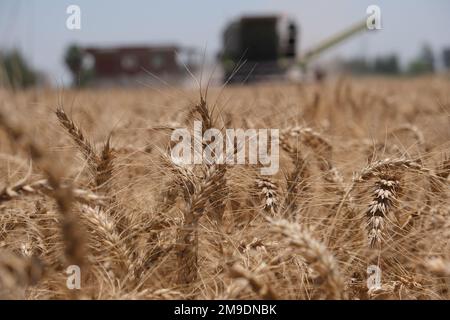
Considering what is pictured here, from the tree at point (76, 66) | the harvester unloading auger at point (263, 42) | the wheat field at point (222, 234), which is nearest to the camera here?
the wheat field at point (222, 234)

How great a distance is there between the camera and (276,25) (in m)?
19.4

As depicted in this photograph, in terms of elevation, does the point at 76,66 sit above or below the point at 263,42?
below

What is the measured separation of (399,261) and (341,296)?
1.35 ft

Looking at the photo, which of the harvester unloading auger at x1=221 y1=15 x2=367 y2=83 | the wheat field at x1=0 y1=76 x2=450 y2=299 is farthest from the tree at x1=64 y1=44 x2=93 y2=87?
the harvester unloading auger at x1=221 y1=15 x2=367 y2=83

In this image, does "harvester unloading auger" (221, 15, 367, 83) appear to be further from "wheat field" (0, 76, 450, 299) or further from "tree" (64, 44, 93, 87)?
"wheat field" (0, 76, 450, 299)

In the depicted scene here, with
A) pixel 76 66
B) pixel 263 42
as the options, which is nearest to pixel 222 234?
pixel 76 66

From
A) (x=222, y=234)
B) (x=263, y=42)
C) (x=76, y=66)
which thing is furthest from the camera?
(x=263, y=42)

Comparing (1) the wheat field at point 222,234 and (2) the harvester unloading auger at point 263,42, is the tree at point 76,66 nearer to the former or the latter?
(1) the wheat field at point 222,234

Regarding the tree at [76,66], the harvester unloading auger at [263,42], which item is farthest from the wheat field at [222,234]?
the harvester unloading auger at [263,42]

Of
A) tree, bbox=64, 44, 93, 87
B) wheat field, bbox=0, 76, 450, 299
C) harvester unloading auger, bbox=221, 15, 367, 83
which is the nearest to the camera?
wheat field, bbox=0, 76, 450, 299

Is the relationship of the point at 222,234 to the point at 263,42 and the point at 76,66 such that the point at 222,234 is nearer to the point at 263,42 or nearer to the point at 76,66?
the point at 76,66

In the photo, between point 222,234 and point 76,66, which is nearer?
point 222,234
